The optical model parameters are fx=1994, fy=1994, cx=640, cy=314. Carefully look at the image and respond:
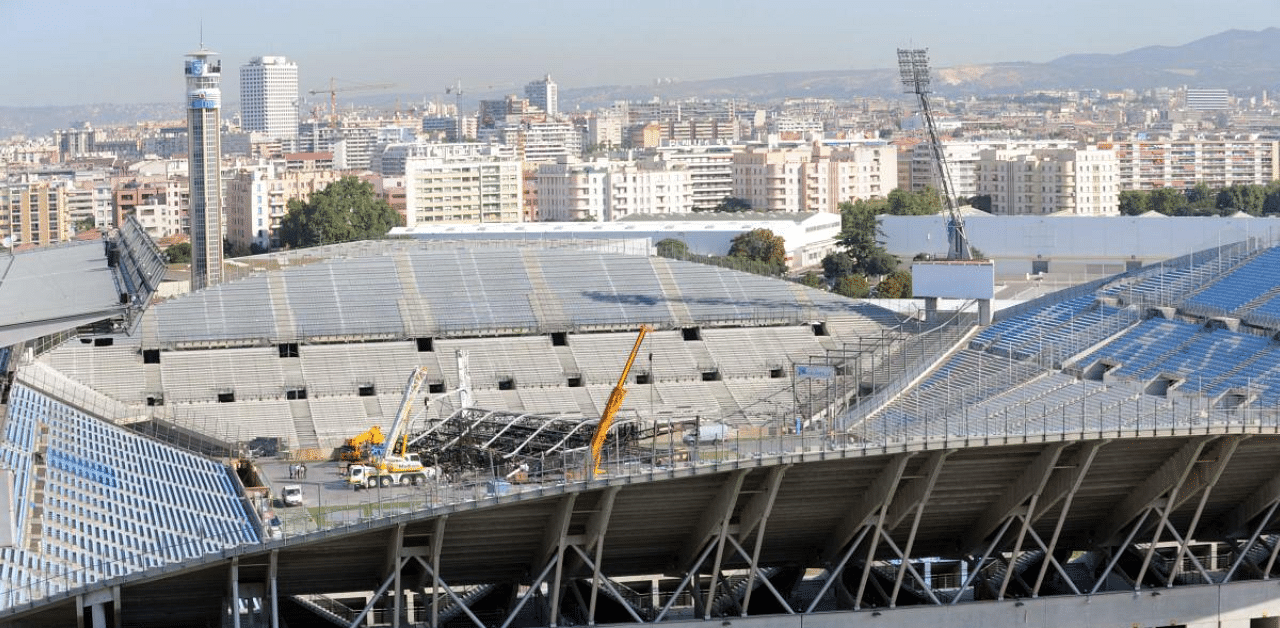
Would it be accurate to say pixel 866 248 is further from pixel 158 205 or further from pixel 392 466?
pixel 158 205

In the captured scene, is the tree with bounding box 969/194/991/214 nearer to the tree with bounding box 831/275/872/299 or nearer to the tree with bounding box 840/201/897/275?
the tree with bounding box 840/201/897/275

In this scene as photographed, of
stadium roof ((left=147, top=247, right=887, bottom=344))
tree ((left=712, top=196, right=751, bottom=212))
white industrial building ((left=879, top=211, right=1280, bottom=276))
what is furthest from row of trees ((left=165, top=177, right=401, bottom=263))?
stadium roof ((left=147, top=247, right=887, bottom=344))

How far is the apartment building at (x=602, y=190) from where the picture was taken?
151000mm

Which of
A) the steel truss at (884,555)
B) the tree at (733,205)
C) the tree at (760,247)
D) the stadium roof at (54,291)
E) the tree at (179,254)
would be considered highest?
the stadium roof at (54,291)

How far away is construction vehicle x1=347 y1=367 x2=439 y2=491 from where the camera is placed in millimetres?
33844

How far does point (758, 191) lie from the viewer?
161250mm

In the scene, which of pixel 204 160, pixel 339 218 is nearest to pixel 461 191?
pixel 339 218

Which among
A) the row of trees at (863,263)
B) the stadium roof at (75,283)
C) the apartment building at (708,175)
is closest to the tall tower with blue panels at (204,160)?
the stadium roof at (75,283)

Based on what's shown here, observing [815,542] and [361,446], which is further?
[361,446]

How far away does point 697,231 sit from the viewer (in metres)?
110

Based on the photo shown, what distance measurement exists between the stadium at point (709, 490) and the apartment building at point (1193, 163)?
5572 inches

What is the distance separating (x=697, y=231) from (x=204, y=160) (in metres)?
31.7

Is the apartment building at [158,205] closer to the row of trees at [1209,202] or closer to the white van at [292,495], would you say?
the row of trees at [1209,202]

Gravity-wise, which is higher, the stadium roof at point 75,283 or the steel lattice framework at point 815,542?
the stadium roof at point 75,283
